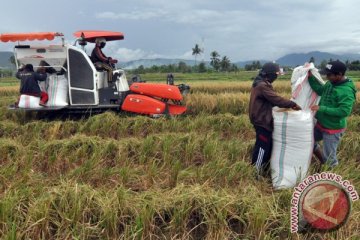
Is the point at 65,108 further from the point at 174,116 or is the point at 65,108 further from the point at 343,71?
the point at 343,71

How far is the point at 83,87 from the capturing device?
6625mm

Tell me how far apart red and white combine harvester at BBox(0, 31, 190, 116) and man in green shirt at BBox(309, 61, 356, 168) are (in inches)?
136

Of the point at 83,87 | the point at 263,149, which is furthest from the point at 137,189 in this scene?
the point at 83,87

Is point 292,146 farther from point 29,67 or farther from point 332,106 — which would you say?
point 29,67

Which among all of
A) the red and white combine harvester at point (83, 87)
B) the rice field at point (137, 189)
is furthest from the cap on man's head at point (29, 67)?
the rice field at point (137, 189)

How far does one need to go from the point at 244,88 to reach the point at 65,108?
378 inches

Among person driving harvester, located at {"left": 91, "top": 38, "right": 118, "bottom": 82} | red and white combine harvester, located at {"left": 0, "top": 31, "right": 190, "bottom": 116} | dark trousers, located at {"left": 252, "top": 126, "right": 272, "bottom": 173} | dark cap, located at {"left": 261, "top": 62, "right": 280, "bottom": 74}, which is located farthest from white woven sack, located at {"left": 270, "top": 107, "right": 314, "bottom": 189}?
person driving harvester, located at {"left": 91, "top": 38, "right": 118, "bottom": 82}

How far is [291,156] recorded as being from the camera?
358cm

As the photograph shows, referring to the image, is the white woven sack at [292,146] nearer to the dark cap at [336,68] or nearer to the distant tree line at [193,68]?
the dark cap at [336,68]

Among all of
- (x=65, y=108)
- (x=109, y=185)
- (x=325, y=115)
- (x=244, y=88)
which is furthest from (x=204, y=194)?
(x=244, y=88)

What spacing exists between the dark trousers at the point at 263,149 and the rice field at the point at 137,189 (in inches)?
5.4

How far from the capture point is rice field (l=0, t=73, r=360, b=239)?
8.21 ft

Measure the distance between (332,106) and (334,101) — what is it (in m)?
0.07

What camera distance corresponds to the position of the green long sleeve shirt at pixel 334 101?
11.4 ft
